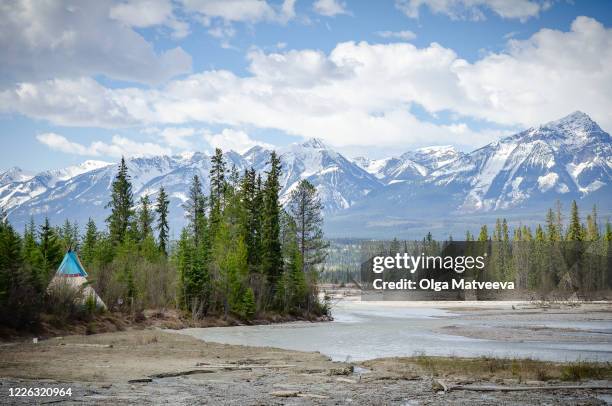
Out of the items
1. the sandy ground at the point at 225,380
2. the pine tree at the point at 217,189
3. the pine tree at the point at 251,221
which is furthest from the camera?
the pine tree at the point at 217,189

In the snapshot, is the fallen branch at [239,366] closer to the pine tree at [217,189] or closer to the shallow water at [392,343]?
the shallow water at [392,343]

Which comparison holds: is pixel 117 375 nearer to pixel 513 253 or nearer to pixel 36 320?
pixel 36 320

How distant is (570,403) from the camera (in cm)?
2133

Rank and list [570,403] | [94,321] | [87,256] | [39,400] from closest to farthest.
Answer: [39,400] < [570,403] < [94,321] < [87,256]

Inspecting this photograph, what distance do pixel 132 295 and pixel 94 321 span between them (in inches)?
383

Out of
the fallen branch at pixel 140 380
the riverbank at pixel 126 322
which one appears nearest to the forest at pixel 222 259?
the riverbank at pixel 126 322

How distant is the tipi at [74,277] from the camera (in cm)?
5300

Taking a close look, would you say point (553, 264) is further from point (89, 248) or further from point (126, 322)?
point (126, 322)

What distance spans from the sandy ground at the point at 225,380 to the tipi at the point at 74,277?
52.8ft

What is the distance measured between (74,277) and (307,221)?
102 feet

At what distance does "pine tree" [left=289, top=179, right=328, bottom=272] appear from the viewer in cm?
7844

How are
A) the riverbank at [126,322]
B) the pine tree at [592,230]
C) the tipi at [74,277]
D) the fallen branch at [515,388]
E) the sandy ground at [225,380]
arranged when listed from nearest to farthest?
the sandy ground at [225,380] < the fallen branch at [515,388] < the riverbank at [126,322] < the tipi at [74,277] < the pine tree at [592,230]

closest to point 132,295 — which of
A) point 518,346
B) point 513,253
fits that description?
point 518,346

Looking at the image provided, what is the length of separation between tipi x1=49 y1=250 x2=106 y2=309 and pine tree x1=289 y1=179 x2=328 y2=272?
2823cm
